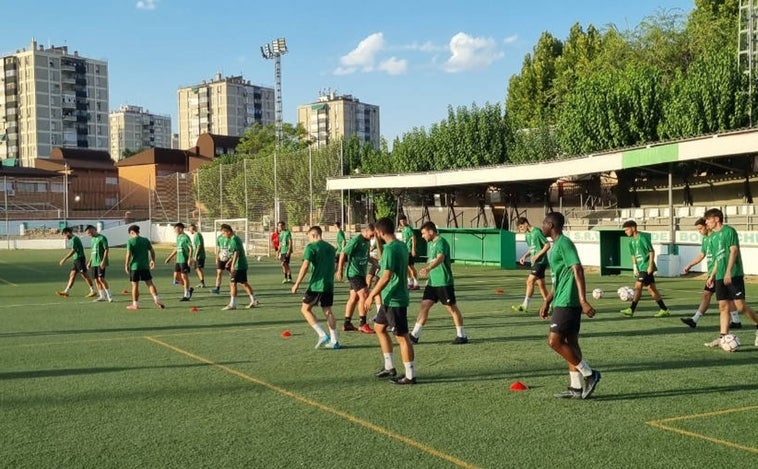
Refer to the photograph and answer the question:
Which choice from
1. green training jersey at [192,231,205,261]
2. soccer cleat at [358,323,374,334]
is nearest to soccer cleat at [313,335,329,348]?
soccer cleat at [358,323,374,334]

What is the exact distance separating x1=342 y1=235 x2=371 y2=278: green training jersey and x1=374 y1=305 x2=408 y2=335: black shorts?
4.62m

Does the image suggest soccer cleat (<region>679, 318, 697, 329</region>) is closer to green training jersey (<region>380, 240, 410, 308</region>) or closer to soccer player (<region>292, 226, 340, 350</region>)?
soccer player (<region>292, 226, 340, 350</region>)

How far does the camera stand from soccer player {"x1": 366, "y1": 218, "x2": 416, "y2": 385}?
9.05 metres

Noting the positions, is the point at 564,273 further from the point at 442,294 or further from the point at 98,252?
the point at 98,252

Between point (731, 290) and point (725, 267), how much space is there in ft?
1.13

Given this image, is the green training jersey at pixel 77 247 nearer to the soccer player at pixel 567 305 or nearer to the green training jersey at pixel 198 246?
the green training jersey at pixel 198 246

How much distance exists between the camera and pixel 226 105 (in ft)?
561

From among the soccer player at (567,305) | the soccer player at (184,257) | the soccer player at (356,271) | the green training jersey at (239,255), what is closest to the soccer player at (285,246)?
the soccer player at (184,257)

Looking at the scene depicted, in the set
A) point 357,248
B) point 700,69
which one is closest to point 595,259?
point 700,69

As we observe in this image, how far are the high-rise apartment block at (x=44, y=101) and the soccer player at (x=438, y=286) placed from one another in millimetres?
128809

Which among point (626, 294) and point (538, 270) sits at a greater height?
point (538, 270)

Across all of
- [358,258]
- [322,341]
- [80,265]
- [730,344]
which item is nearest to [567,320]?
[730,344]

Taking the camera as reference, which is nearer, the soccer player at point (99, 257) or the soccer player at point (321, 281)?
the soccer player at point (321, 281)

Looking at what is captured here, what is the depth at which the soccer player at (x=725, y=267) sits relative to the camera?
11070 millimetres
